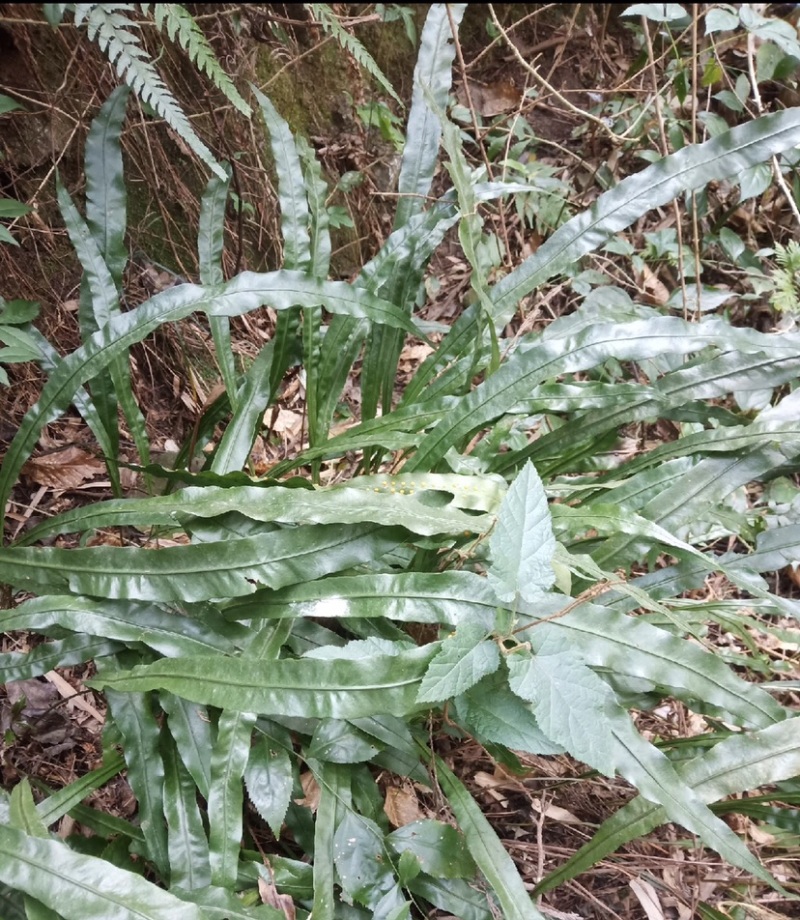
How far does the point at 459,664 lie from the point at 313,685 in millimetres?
182

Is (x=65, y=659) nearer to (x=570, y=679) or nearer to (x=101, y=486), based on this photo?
(x=101, y=486)

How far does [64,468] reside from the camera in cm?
129

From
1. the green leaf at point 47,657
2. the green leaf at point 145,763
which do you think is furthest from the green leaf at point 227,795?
the green leaf at point 47,657

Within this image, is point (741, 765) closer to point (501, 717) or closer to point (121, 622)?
point (501, 717)

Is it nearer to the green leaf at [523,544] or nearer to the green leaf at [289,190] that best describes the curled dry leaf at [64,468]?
the green leaf at [289,190]

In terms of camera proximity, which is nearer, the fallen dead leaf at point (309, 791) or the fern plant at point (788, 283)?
the fallen dead leaf at point (309, 791)

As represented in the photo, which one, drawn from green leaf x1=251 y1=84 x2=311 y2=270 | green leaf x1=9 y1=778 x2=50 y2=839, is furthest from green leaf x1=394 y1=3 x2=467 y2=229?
green leaf x1=9 y1=778 x2=50 y2=839

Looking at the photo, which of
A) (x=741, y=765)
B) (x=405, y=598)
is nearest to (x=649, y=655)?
(x=741, y=765)

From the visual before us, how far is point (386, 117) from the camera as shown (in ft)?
5.55

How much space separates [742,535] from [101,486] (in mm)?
1205

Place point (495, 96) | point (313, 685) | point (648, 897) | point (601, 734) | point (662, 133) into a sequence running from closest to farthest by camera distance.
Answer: point (601, 734) → point (313, 685) → point (648, 897) → point (662, 133) → point (495, 96)

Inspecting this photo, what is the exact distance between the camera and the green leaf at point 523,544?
692 mm

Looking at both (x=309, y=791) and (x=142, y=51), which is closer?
(x=142, y=51)

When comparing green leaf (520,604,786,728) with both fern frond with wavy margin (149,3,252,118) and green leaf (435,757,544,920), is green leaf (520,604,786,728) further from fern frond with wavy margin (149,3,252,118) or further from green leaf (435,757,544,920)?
fern frond with wavy margin (149,3,252,118)
